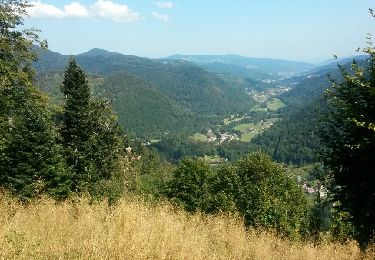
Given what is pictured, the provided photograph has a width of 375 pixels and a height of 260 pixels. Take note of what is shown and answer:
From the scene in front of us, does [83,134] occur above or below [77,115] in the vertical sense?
below

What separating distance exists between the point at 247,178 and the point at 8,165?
26.7 meters

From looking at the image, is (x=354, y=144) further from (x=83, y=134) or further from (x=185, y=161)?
(x=185, y=161)

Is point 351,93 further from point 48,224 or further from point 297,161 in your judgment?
point 297,161

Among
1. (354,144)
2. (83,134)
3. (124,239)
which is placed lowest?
(83,134)

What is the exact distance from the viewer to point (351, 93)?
9289 millimetres

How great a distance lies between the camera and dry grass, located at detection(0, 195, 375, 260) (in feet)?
16.4

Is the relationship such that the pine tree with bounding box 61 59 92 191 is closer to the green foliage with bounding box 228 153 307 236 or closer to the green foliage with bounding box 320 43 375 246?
the green foliage with bounding box 228 153 307 236

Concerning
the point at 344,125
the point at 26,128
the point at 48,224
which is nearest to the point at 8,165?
the point at 26,128

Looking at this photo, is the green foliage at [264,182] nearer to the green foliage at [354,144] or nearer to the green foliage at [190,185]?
the green foliage at [190,185]

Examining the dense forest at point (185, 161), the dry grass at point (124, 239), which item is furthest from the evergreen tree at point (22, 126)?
the dry grass at point (124, 239)

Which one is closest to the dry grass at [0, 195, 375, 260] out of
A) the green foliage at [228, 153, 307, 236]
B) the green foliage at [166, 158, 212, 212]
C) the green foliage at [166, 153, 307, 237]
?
the green foliage at [166, 153, 307, 237]

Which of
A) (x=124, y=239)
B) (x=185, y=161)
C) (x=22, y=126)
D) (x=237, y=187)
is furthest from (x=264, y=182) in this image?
(x=124, y=239)

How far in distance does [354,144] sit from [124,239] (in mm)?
5897

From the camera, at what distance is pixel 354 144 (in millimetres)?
8734
